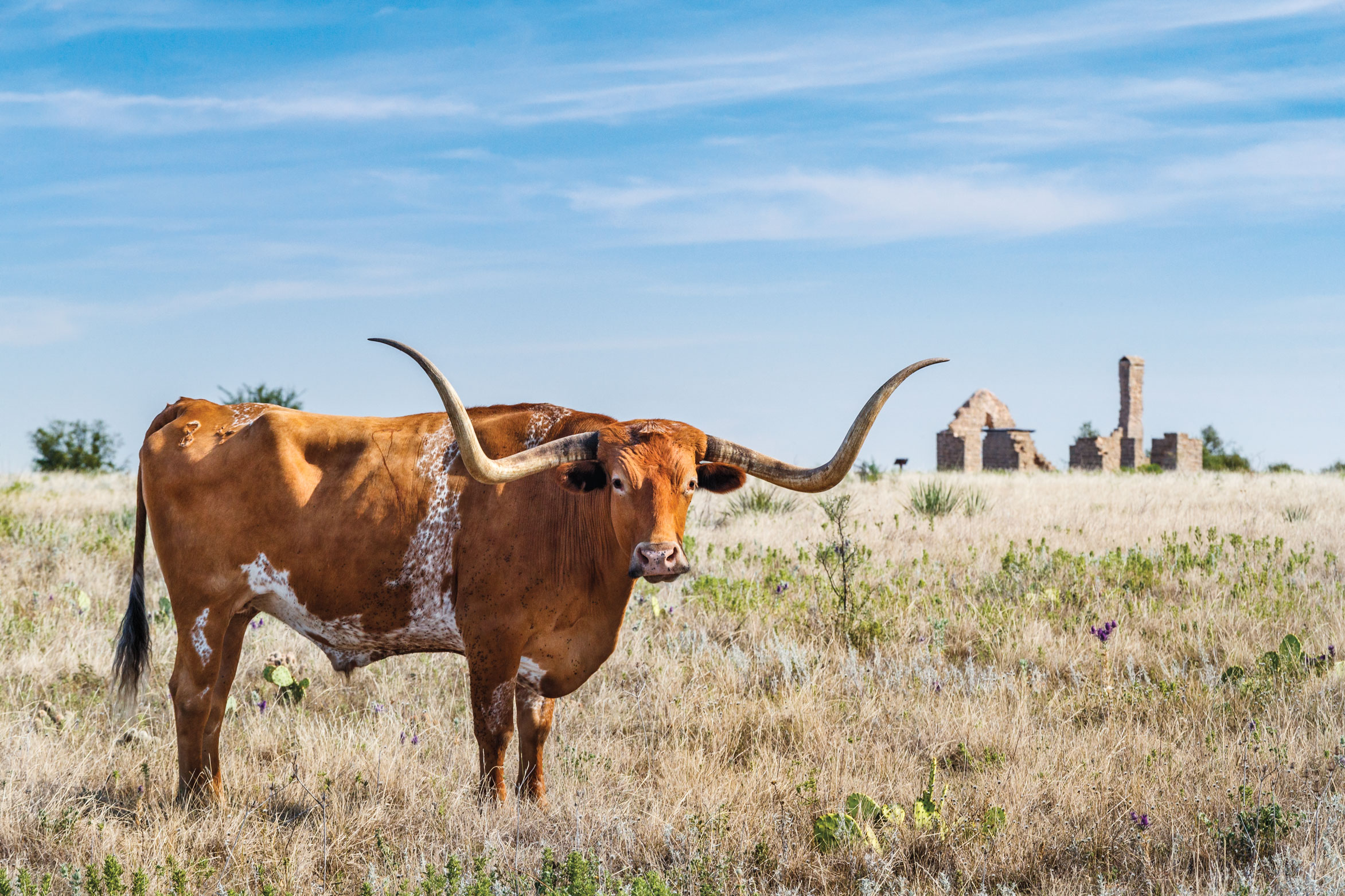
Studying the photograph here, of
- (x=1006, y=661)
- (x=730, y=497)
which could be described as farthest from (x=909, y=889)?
(x=730, y=497)

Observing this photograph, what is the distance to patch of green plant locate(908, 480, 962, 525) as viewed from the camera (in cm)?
1338

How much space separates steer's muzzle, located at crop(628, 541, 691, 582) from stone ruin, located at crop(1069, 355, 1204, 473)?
38377 mm

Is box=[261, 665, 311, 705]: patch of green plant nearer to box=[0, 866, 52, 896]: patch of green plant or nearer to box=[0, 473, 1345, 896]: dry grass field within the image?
box=[0, 473, 1345, 896]: dry grass field

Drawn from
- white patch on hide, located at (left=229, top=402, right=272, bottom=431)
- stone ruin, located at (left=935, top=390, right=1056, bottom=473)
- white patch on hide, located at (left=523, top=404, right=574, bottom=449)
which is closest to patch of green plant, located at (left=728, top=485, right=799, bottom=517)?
white patch on hide, located at (left=523, top=404, right=574, bottom=449)

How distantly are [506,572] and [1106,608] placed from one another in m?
5.27

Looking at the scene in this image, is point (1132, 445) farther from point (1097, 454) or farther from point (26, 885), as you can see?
point (26, 885)

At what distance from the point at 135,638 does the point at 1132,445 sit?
42219 mm

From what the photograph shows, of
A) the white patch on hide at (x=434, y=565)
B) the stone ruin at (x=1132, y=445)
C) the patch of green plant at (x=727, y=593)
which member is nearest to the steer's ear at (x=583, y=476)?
the white patch on hide at (x=434, y=565)

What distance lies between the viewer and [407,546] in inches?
177

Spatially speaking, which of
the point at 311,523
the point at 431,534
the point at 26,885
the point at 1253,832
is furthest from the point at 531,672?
the point at 1253,832

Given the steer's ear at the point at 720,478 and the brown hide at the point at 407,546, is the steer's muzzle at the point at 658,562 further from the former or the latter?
the steer's ear at the point at 720,478

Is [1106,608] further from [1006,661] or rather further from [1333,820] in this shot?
[1333,820]

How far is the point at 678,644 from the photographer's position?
6871 millimetres

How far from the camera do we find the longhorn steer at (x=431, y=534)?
421cm
